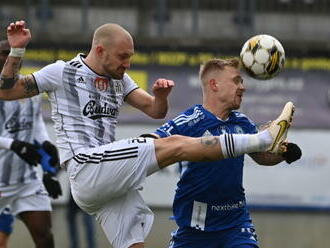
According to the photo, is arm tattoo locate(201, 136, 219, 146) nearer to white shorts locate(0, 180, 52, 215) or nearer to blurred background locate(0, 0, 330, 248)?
white shorts locate(0, 180, 52, 215)

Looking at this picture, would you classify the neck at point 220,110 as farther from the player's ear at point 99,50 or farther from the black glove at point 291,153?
the player's ear at point 99,50

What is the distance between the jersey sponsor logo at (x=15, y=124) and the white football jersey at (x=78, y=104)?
7.58 feet

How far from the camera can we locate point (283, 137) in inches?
252

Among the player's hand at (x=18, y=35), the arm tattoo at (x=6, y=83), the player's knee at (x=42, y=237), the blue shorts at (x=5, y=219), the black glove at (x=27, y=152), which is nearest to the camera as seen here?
the player's hand at (x=18, y=35)

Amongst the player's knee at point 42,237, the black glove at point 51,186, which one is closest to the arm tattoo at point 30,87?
the black glove at point 51,186

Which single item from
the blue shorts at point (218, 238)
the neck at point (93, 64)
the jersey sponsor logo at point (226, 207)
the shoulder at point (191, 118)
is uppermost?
the neck at point (93, 64)

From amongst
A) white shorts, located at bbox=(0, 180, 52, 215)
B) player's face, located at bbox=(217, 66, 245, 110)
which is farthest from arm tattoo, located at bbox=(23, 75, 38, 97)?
white shorts, located at bbox=(0, 180, 52, 215)

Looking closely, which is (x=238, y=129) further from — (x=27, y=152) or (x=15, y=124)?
(x=15, y=124)

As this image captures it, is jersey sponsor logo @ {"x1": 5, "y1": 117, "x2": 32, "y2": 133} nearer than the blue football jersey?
No

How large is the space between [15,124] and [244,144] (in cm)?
360

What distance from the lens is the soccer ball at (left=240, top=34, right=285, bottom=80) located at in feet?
23.4

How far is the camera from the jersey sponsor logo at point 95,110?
691 cm

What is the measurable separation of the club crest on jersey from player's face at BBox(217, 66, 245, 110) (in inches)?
31.5

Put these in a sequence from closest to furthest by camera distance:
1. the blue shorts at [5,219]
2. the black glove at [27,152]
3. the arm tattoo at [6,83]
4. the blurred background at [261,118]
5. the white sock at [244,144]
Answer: the white sock at [244,144] < the arm tattoo at [6,83] < the black glove at [27,152] < the blue shorts at [5,219] < the blurred background at [261,118]
